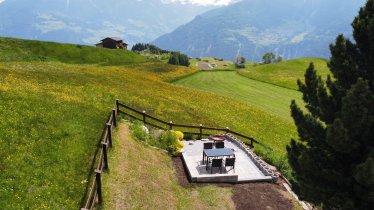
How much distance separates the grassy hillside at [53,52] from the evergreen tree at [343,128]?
7863cm

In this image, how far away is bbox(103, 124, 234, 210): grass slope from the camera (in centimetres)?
1861

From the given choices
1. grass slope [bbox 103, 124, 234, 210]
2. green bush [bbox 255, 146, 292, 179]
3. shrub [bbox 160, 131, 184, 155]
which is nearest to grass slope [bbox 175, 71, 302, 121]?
green bush [bbox 255, 146, 292, 179]

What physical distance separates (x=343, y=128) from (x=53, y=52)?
3901 inches

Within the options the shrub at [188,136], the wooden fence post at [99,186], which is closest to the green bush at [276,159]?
the shrub at [188,136]

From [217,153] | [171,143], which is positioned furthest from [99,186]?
[171,143]

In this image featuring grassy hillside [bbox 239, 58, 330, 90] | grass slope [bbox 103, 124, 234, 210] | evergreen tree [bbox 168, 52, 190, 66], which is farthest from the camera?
evergreen tree [bbox 168, 52, 190, 66]

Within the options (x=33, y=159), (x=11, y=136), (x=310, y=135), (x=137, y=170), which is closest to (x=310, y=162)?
(x=310, y=135)

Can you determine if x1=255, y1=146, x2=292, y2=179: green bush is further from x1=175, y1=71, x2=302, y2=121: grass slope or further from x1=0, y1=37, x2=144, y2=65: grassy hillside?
x1=0, y1=37, x2=144, y2=65: grassy hillside

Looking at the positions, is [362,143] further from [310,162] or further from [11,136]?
[11,136]

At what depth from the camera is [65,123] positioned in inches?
945

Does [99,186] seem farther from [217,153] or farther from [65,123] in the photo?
[217,153]

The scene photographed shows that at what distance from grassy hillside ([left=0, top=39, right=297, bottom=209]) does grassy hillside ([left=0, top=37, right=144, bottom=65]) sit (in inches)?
1982

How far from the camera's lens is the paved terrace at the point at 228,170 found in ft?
79.9

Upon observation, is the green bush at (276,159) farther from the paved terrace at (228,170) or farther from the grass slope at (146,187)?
the grass slope at (146,187)
